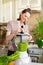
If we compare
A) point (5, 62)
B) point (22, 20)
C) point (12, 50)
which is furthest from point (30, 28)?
point (5, 62)

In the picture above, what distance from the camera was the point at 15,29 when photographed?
38.9 inches

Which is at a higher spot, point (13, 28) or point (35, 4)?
point (35, 4)

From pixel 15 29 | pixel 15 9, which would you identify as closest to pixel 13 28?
pixel 15 29

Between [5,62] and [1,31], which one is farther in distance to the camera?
[1,31]

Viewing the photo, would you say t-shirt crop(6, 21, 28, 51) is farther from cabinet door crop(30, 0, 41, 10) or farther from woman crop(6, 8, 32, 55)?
cabinet door crop(30, 0, 41, 10)

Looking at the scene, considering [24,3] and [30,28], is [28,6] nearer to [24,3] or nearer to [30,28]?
[24,3]

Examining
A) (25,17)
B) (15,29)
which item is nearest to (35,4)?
(25,17)

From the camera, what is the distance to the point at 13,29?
99cm

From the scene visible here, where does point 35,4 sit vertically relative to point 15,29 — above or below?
above

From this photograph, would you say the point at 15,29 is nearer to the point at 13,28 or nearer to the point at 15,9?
the point at 13,28

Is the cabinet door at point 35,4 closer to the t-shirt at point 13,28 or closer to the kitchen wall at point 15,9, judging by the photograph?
the kitchen wall at point 15,9

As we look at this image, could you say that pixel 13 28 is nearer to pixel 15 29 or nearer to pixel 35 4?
pixel 15 29

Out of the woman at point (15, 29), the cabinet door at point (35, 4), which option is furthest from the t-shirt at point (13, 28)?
the cabinet door at point (35, 4)

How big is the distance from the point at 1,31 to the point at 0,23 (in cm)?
6
